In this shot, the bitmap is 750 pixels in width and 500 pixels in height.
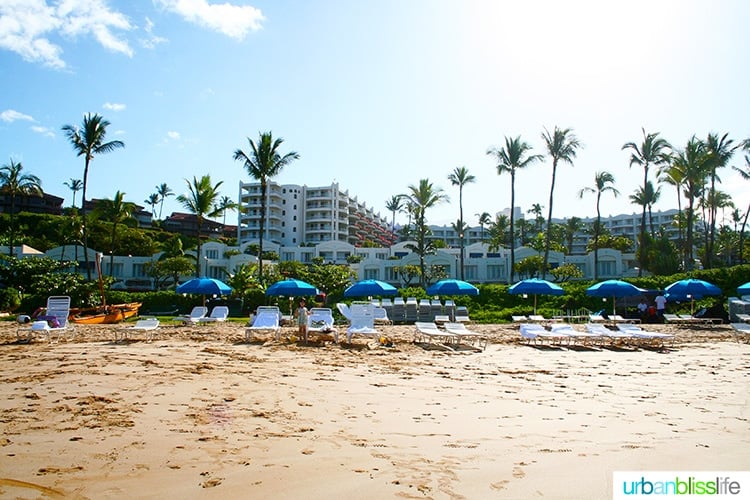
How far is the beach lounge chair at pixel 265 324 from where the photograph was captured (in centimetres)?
1424

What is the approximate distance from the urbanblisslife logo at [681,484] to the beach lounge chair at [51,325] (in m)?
14.1

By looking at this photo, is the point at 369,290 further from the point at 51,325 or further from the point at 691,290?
the point at 691,290

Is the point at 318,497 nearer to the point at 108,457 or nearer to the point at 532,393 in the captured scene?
the point at 108,457

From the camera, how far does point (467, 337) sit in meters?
13.4

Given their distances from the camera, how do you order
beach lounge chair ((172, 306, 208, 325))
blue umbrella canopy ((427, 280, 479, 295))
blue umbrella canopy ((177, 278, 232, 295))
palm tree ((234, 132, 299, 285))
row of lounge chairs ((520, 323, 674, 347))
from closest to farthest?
row of lounge chairs ((520, 323, 674, 347))
beach lounge chair ((172, 306, 208, 325))
blue umbrella canopy ((177, 278, 232, 295))
blue umbrella canopy ((427, 280, 479, 295))
palm tree ((234, 132, 299, 285))

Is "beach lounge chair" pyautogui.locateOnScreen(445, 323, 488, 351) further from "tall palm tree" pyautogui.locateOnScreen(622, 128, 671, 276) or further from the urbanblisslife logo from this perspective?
"tall palm tree" pyautogui.locateOnScreen(622, 128, 671, 276)

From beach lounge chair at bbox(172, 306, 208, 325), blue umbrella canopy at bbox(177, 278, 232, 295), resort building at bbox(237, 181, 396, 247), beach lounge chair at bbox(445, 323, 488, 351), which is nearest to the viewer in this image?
beach lounge chair at bbox(445, 323, 488, 351)

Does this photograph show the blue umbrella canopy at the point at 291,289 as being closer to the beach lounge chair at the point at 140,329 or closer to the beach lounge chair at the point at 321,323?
Result: the beach lounge chair at the point at 321,323

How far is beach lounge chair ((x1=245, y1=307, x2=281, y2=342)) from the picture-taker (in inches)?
561

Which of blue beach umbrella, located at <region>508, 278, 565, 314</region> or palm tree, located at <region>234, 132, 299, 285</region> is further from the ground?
Answer: palm tree, located at <region>234, 132, 299, 285</region>

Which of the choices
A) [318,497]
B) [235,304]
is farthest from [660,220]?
[318,497]

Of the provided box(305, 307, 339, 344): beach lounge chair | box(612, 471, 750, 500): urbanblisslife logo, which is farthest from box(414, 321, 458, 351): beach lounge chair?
box(612, 471, 750, 500): urbanblisslife logo

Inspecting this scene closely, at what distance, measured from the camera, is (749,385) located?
7.93 m

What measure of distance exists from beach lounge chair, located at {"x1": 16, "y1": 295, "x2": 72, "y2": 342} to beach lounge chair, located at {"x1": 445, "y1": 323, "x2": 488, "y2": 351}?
10.7 metres
